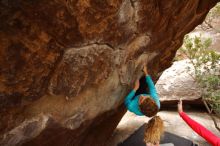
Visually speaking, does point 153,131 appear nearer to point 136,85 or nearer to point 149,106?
point 149,106

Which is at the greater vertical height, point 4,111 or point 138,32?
point 138,32

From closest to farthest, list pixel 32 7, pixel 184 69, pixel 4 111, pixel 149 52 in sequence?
1. pixel 32 7
2. pixel 4 111
3. pixel 149 52
4. pixel 184 69

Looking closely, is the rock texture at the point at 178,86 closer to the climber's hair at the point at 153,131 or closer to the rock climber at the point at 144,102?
the rock climber at the point at 144,102

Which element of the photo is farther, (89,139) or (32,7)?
(89,139)

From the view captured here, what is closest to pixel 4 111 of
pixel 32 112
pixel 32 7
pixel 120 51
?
pixel 32 112

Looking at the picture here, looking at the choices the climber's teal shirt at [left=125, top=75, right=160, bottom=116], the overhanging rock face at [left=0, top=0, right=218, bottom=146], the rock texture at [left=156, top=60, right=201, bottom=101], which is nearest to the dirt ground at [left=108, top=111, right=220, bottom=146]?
the rock texture at [left=156, top=60, right=201, bottom=101]

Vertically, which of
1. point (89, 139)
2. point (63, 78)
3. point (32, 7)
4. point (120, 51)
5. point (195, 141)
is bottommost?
point (195, 141)

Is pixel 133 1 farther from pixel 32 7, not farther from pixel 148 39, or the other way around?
pixel 32 7

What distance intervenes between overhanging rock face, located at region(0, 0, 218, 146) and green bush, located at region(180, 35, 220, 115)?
160 inches

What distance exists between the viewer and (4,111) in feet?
18.3

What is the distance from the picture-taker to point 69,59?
5.98 meters

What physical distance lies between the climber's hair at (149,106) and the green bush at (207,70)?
5.20 meters

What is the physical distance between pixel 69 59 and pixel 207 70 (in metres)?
7.93

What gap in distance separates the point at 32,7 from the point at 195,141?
8.70 m
